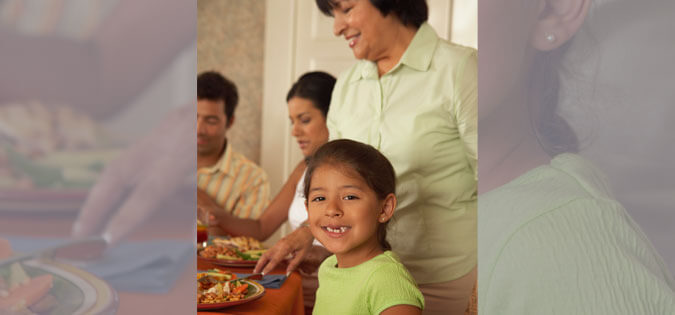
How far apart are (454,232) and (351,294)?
16.1 inches

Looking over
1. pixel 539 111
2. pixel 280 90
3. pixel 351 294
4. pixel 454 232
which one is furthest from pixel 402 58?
pixel 280 90

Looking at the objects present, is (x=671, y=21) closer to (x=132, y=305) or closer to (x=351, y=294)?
(x=132, y=305)

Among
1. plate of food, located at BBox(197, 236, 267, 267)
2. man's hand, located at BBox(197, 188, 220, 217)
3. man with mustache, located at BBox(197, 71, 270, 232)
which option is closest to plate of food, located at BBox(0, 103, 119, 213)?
plate of food, located at BBox(197, 236, 267, 267)

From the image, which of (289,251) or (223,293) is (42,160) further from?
(289,251)

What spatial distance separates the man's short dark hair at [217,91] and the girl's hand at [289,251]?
1563mm

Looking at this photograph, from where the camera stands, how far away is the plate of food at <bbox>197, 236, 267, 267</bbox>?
1.76m

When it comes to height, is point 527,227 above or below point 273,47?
below

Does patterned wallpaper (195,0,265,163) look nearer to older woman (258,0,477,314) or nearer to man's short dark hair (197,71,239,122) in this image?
man's short dark hair (197,71,239,122)

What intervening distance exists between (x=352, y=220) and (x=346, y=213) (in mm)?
24

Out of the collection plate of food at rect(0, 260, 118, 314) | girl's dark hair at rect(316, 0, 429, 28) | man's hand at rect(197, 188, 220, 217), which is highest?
girl's dark hair at rect(316, 0, 429, 28)

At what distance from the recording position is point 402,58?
5.44 feet

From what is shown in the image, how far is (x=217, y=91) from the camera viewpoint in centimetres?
316

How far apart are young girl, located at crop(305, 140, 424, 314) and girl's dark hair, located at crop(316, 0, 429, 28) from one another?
1.36 ft

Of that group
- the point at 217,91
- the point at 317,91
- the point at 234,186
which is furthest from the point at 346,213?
the point at 217,91
